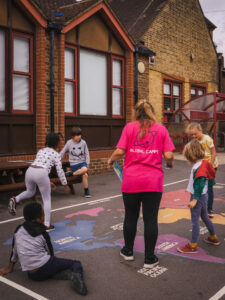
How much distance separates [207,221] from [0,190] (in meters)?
4.34

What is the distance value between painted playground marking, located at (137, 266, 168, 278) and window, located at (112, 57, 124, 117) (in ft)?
30.7

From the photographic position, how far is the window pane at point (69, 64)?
36.9 feet

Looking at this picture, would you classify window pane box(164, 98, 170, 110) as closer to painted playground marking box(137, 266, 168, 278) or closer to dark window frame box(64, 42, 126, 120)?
dark window frame box(64, 42, 126, 120)

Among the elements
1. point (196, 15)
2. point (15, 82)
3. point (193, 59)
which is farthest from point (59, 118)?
point (196, 15)

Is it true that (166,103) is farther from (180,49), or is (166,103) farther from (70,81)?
(70,81)

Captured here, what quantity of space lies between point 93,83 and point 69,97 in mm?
1206

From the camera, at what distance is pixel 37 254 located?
3.69 m

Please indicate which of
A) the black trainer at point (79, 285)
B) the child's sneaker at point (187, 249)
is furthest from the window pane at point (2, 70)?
the black trainer at point (79, 285)

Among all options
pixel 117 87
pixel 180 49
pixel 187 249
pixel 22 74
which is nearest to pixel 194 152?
pixel 187 249

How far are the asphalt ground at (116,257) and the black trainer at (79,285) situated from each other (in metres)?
0.05

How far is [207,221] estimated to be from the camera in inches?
191

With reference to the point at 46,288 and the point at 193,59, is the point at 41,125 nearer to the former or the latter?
the point at 46,288

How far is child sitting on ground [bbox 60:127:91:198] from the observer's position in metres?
8.10

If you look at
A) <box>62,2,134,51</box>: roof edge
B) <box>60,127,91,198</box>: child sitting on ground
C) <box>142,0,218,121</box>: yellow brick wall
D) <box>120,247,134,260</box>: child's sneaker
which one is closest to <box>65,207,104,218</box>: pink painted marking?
<box>60,127,91,198</box>: child sitting on ground
